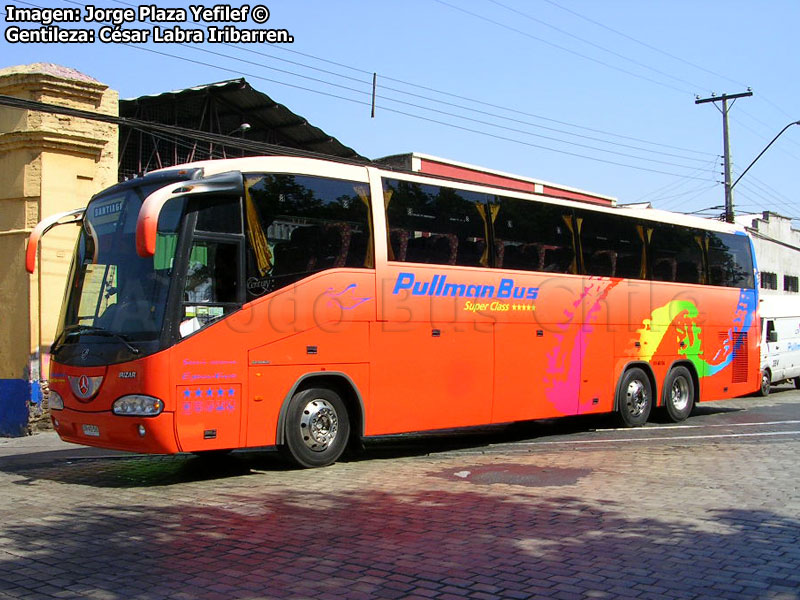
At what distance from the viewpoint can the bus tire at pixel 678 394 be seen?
656 inches

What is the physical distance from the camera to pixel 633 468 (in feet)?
35.1

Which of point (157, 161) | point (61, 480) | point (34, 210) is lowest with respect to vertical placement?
point (61, 480)

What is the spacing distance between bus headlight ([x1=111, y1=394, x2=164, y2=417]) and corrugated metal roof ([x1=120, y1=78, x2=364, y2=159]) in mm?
15343

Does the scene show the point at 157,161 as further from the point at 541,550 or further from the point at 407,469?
the point at 541,550

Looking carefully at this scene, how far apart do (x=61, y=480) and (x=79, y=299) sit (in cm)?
224

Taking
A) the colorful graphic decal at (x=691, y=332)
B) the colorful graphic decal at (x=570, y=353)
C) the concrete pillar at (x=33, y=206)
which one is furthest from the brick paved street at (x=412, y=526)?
the concrete pillar at (x=33, y=206)

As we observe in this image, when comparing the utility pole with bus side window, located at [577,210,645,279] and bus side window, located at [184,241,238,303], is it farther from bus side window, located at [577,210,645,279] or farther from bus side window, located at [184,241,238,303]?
bus side window, located at [184,241,238,303]

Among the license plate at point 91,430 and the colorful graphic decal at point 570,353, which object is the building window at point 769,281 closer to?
the colorful graphic decal at point 570,353

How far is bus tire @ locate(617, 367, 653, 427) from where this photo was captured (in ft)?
51.1

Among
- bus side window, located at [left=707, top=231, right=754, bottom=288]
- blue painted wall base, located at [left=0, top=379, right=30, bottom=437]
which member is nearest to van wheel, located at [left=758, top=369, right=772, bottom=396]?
bus side window, located at [left=707, top=231, right=754, bottom=288]

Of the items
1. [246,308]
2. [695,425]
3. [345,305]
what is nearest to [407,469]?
[345,305]

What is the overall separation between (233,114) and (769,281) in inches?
A: 1096

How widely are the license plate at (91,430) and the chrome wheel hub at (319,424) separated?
2.41 m

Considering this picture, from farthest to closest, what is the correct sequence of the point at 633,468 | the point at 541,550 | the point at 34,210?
the point at 34,210 < the point at 633,468 < the point at 541,550
